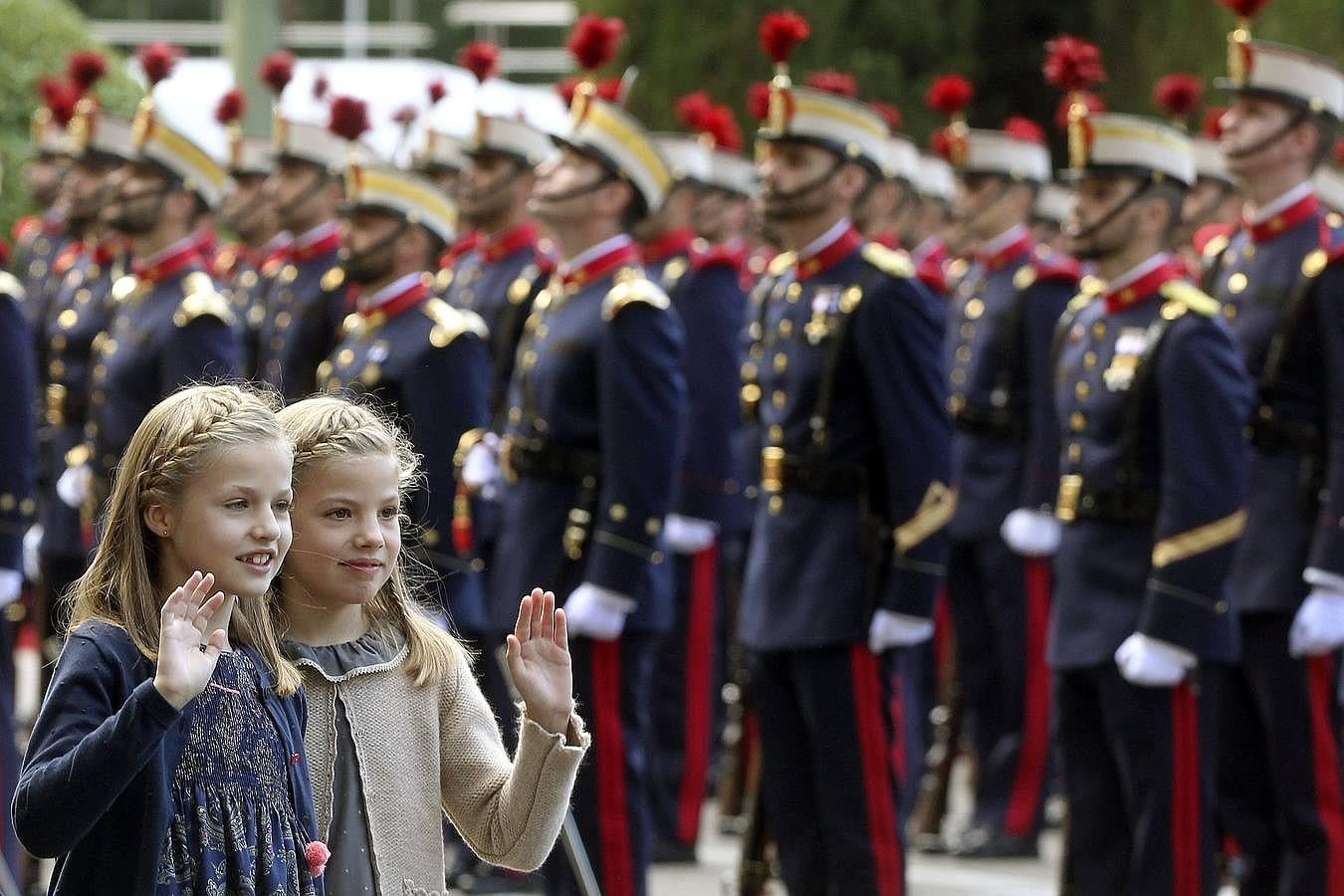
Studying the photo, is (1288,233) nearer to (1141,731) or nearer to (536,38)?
(1141,731)

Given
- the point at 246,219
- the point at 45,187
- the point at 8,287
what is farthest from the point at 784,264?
the point at 45,187

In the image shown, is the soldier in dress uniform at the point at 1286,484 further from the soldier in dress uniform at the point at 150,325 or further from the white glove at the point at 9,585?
the white glove at the point at 9,585

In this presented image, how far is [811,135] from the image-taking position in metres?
6.29

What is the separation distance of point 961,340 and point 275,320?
240 cm

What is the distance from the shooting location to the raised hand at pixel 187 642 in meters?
2.87

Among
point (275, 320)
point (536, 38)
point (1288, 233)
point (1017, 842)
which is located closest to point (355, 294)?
point (275, 320)

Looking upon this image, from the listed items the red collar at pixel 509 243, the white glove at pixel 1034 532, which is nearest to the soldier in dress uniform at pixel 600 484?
the white glove at pixel 1034 532

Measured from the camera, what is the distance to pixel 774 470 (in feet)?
19.7

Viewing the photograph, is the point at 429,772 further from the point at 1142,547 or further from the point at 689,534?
the point at 689,534

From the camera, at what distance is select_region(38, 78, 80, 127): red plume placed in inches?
447

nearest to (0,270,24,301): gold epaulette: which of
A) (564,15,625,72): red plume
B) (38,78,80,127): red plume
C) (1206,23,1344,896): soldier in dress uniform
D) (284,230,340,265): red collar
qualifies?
(564,15,625,72): red plume

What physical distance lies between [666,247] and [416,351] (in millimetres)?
2780

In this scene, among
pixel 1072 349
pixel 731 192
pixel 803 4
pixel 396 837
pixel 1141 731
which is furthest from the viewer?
pixel 803 4

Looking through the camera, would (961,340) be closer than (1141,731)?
No
